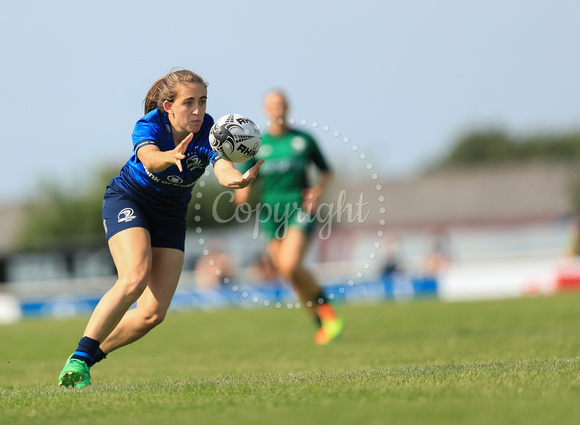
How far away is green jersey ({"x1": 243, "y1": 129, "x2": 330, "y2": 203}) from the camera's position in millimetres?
11352

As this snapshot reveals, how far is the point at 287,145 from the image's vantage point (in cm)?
1138

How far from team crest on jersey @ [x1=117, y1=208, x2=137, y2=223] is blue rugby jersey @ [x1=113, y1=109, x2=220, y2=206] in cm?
14

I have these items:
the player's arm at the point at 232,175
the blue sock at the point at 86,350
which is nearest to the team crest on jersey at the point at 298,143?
the player's arm at the point at 232,175

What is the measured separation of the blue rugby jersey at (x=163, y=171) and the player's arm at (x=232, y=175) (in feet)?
0.42

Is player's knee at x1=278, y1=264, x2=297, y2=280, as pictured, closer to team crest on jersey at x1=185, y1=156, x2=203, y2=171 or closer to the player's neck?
the player's neck

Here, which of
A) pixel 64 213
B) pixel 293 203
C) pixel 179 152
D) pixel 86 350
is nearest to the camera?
pixel 179 152

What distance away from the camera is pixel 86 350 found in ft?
21.5

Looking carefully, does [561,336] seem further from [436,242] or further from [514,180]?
[514,180]

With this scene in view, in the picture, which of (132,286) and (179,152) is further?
(132,286)

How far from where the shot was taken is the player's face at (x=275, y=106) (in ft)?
36.0

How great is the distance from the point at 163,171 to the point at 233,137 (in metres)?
0.63

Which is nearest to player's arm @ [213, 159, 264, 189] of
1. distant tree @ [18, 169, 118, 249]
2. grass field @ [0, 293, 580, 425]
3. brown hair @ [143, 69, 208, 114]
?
brown hair @ [143, 69, 208, 114]

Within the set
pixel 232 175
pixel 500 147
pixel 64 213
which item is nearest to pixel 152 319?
pixel 232 175

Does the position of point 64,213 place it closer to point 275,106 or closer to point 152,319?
point 275,106
